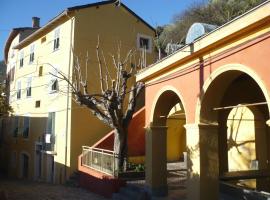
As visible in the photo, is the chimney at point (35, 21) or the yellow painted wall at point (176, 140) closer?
the yellow painted wall at point (176, 140)

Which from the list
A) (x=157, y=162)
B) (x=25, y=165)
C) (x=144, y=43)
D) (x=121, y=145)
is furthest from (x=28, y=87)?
(x=157, y=162)

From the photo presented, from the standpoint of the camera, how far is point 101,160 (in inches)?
636

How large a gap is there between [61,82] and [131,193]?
11105 mm

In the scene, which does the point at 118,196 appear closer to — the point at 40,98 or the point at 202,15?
the point at 40,98

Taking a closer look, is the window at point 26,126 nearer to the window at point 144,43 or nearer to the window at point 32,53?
the window at point 32,53

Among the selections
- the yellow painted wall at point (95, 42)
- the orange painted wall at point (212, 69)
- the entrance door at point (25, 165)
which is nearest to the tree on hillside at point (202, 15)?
the yellow painted wall at point (95, 42)

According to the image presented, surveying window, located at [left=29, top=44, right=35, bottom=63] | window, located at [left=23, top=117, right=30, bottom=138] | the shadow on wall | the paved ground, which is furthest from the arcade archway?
window, located at [left=29, top=44, right=35, bottom=63]

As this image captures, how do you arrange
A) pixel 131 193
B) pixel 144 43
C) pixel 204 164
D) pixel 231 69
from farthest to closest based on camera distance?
pixel 144 43 → pixel 131 193 → pixel 204 164 → pixel 231 69

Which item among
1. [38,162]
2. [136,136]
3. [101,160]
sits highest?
[136,136]

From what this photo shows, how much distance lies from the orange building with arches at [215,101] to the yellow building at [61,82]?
7.51 metres

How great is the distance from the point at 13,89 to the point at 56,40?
9.38 metres

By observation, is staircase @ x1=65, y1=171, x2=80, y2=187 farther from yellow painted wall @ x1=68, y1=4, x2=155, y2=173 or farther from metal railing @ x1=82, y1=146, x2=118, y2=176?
metal railing @ x1=82, y1=146, x2=118, y2=176

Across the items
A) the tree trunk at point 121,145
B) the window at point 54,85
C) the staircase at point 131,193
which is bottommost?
the staircase at point 131,193

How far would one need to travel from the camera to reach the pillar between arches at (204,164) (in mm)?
9383
